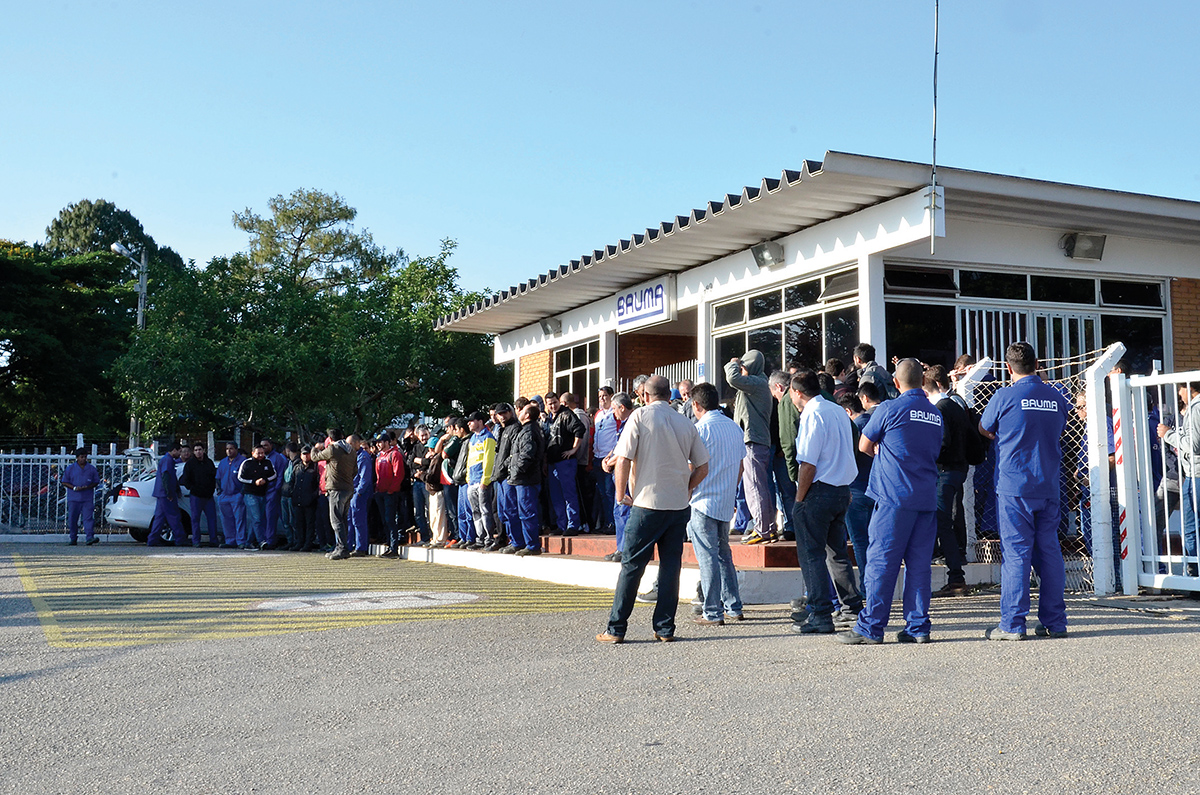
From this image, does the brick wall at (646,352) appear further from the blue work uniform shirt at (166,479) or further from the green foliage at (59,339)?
the green foliage at (59,339)

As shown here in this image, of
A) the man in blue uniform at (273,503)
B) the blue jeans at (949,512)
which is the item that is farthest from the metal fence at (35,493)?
the blue jeans at (949,512)

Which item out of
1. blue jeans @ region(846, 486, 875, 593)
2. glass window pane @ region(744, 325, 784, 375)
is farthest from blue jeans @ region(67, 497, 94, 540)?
blue jeans @ region(846, 486, 875, 593)

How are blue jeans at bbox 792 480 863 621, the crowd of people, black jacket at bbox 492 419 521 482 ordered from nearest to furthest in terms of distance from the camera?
the crowd of people, blue jeans at bbox 792 480 863 621, black jacket at bbox 492 419 521 482

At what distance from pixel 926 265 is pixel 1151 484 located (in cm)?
469

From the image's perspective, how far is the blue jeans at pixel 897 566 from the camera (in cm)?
694

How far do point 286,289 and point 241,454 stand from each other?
1029 cm

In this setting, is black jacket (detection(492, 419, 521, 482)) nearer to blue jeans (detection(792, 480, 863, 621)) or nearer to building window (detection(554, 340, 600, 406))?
blue jeans (detection(792, 480, 863, 621))

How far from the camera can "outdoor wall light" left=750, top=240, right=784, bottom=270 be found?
14.1 metres

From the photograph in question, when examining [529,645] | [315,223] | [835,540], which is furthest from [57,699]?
[315,223]

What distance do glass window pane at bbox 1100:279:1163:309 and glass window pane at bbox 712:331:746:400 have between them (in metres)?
4.83

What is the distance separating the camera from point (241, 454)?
1905 cm

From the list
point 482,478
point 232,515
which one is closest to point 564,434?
point 482,478

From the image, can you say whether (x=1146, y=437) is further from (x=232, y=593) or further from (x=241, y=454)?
(x=241, y=454)

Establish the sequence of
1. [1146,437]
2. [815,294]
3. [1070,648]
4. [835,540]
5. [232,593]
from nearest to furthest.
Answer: [1070,648] → [835,540] → [1146,437] → [232,593] → [815,294]
